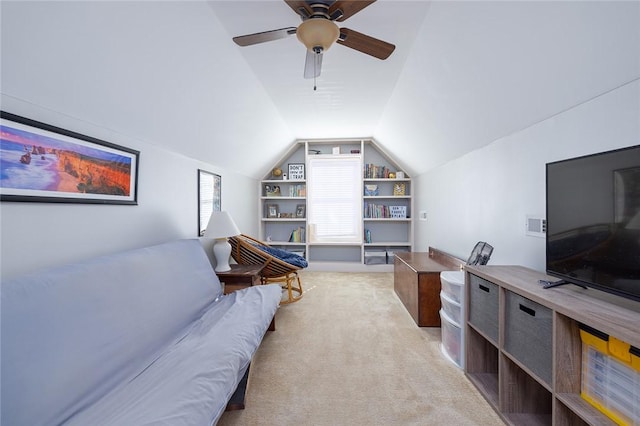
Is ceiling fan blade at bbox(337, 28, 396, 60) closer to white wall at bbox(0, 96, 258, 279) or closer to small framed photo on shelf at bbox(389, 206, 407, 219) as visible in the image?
white wall at bbox(0, 96, 258, 279)

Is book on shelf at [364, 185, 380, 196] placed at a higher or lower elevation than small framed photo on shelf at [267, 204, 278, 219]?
higher

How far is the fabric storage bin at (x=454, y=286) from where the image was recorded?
73.4 inches

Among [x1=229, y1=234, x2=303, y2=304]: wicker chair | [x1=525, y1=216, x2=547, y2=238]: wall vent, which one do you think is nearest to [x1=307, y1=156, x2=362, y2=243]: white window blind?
[x1=229, y1=234, x2=303, y2=304]: wicker chair

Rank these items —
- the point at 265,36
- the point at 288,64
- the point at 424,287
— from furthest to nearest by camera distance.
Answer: the point at 424,287
the point at 288,64
the point at 265,36

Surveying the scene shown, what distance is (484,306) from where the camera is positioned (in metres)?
1.57

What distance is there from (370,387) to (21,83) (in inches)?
96.2

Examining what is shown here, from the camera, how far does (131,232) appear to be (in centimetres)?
176

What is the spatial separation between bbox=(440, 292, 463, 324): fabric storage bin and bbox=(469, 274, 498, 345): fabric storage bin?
17cm

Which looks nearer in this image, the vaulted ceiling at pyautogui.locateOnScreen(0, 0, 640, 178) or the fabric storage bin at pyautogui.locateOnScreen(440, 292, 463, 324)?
the vaulted ceiling at pyautogui.locateOnScreen(0, 0, 640, 178)

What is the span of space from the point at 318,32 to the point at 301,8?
0.17 meters

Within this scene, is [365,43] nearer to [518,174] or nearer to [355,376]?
[518,174]

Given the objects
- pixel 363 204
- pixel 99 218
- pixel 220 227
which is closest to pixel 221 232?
pixel 220 227

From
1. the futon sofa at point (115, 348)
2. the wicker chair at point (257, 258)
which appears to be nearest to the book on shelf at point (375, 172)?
the wicker chair at point (257, 258)

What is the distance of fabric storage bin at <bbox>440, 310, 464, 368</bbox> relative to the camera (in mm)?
1841
